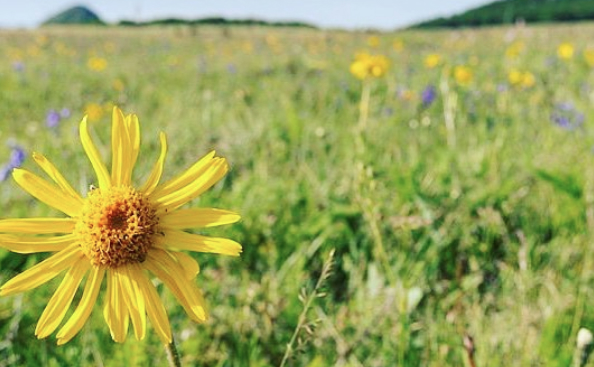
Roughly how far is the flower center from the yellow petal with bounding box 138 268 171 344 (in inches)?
2.0

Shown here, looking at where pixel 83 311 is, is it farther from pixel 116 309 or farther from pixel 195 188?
pixel 195 188

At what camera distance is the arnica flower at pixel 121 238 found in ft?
3.01

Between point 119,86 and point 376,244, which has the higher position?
point 119,86

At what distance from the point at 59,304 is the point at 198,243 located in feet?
0.73

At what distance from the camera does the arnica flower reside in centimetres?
92

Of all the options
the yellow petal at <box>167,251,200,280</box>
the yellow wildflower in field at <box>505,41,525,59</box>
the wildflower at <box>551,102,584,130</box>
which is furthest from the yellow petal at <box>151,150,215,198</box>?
the yellow wildflower in field at <box>505,41,525,59</box>

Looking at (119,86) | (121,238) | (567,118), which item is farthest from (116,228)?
(119,86)

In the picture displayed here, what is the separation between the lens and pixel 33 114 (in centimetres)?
521

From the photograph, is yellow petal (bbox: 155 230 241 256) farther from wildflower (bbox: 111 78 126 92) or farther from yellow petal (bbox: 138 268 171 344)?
wildflower (bbox: 111 78 126 92)

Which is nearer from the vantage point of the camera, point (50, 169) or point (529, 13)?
point (50, 169)

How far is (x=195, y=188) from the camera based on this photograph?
0.97m

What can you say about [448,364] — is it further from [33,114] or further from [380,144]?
[33,114]

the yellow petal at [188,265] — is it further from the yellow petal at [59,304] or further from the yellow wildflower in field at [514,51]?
the yellow wildflower in field at [514,51]

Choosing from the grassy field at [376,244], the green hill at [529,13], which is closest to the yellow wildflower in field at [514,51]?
the grassy field at [376,244]
